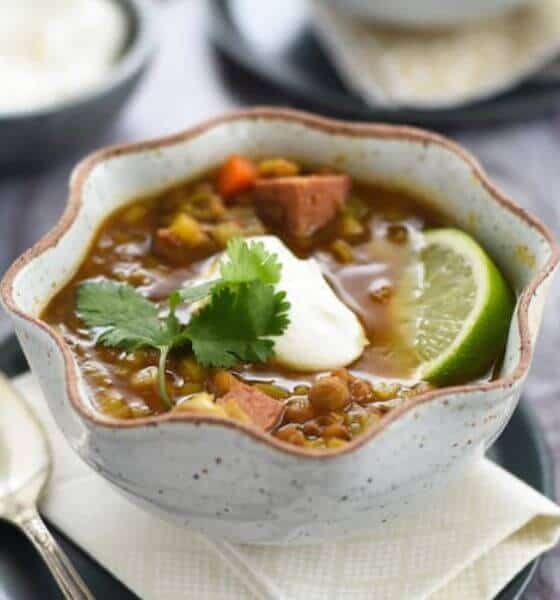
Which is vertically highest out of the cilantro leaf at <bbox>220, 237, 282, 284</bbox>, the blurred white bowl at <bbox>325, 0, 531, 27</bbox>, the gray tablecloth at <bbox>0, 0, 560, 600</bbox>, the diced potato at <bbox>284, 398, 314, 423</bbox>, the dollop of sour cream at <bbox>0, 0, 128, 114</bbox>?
the cilantro leaf at <bbox>220, 237, 282, 284</bbox>

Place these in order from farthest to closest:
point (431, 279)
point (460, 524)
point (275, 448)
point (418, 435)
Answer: point (431, 279) → point (460, 524) → point (418, 435) → point (275, 448)

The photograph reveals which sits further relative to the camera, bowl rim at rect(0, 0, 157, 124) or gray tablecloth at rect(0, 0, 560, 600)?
bowl rim at rect(0, 0, 157, 124)

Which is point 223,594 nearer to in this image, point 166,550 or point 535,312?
point 166,550

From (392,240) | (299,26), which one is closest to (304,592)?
(392,240)

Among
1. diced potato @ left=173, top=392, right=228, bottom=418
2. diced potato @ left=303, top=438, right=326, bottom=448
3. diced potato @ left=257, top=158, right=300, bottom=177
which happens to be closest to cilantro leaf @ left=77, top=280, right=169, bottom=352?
diced potato @ left=173, top=392, right=228, bottom=418

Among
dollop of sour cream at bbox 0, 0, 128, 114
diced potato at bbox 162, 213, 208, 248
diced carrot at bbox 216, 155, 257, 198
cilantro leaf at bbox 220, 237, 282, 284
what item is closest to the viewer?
cilantro leaf at bbox 220, 237, 282, 284

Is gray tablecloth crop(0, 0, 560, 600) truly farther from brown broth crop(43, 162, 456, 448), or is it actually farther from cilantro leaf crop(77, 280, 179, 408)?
cilantro leaf crop(77, 280, 179, 408)

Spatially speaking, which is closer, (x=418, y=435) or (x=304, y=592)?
(x=418, y=435)
